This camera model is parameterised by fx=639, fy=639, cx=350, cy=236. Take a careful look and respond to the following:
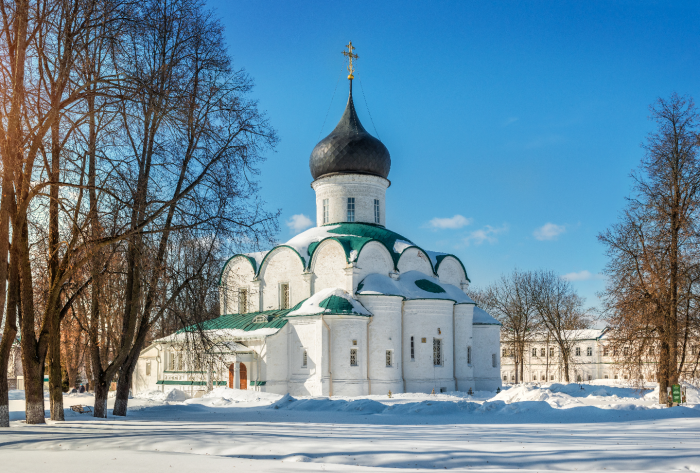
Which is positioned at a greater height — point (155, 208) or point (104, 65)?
point (104, 65)

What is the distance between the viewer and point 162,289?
15.2m

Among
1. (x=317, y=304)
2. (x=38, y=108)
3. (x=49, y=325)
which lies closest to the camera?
(x=38, y=108)

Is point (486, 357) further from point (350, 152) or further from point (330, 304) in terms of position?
point (350, 152)

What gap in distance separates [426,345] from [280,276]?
7.39 m

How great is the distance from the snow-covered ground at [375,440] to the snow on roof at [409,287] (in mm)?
9820

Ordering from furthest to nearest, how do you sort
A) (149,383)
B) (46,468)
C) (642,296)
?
1. (149,383)
2. (642,296)
3. (46,468)

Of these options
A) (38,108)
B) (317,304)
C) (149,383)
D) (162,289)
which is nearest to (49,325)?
(162,289)

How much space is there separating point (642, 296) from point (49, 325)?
1506 cm

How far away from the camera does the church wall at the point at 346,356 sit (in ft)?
82.2

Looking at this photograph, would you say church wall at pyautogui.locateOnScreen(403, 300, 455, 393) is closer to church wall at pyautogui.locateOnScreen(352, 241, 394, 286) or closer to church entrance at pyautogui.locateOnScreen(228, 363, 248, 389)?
church wall at pyautogui.locateOnScreen(352, 241, 394, 286)

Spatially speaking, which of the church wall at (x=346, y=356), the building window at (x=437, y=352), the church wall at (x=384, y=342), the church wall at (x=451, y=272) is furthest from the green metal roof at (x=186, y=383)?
the church wall at (x=451, y=272)

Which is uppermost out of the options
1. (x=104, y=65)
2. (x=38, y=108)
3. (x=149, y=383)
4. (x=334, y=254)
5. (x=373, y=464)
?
(x=104, y=65)

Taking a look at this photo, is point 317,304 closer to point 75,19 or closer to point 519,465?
point 75,19

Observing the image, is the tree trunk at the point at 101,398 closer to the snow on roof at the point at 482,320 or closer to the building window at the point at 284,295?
the building window at the point at 284,295
